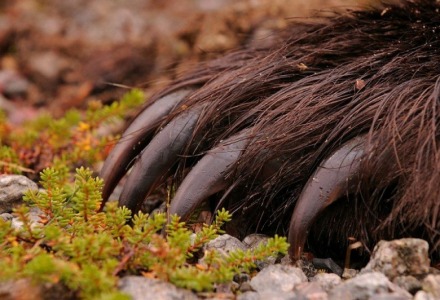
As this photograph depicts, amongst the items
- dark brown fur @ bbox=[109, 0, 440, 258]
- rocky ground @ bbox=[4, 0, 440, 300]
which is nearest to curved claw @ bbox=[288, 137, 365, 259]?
dark brown fur @ bbox=[109, 0, 440, 258]

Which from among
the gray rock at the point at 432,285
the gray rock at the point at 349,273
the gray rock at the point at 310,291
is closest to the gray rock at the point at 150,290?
the gray rock at the point at 310,291

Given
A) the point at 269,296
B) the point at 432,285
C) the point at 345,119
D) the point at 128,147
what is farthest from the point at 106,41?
the point at 432,285

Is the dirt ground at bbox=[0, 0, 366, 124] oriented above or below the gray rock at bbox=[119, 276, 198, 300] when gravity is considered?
above

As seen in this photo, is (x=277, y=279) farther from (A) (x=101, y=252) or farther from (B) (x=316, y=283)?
(A) (x=101, y=252)

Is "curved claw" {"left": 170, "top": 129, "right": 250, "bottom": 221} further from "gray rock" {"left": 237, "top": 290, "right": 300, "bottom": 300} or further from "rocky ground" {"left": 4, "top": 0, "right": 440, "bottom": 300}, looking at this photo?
"rocky ground" {"left": 4, "top": 0, "right": 440, "bottom": 300}

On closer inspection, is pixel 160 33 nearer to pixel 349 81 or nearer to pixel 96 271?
pixel 349 81

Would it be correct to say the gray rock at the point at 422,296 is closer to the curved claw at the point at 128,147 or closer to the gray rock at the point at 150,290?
the gray rock at the point at 150,290

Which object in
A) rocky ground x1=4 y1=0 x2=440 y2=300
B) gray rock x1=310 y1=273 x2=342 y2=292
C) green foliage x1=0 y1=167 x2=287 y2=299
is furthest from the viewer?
rocky ground x1=4 y1=0 x2=440 y2=300
